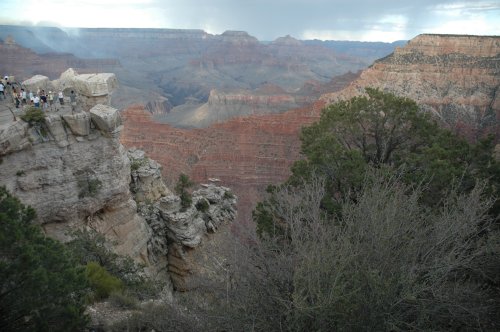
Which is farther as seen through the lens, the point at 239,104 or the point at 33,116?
the point at 239,104

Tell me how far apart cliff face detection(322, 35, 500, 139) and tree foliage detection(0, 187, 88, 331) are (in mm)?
50802

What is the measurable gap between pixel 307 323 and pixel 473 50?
61993mm

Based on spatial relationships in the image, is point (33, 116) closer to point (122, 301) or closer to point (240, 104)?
point (122, 301)

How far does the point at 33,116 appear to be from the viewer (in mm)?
12859

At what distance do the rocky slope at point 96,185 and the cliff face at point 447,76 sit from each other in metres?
42.2

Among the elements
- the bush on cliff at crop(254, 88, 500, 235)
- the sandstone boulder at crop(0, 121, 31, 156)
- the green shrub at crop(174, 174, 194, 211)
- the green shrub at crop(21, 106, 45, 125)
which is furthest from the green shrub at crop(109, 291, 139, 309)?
the green shrub at crop(174, 174, 194, 211)

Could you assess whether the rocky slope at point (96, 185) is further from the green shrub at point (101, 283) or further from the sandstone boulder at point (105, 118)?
the green shrub at point (101, 283)

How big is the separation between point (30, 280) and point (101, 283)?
5.13 m

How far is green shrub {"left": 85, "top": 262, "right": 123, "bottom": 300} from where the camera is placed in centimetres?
995

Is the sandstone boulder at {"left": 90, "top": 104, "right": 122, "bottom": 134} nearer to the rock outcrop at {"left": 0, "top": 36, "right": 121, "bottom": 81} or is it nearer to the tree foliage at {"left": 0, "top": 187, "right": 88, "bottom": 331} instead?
the tree foliage at {"left": 0, "top": 187, "right": 88, "bottom": 331}

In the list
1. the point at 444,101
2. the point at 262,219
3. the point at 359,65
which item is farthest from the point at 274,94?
the point at 359,65

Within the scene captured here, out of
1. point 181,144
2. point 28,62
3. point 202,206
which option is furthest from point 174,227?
point 28,62

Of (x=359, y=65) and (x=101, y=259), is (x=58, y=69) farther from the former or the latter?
(x=359, y=65)

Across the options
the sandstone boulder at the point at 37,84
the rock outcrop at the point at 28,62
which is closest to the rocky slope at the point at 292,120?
the sandstone boulder at the point at 37,84
